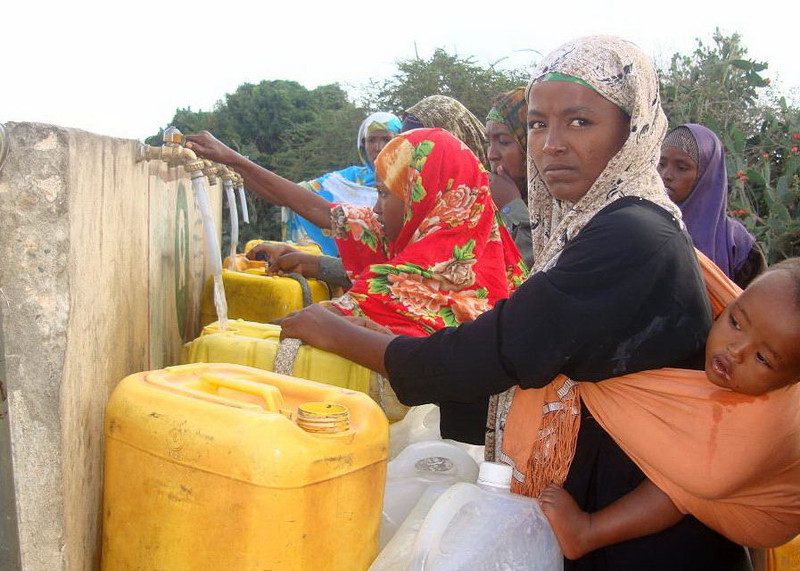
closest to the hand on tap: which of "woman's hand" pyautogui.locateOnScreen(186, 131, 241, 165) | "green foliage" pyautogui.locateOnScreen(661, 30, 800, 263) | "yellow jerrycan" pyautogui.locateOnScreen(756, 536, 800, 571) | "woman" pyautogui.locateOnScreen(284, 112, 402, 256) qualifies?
"woman's hand" pyautogui.locateOnScreen(186, 131, 241, 165)

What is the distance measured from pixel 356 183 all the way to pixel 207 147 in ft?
12.7

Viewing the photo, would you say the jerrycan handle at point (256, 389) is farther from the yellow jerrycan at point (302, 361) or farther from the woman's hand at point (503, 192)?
the woman's hand at point (503, 192)

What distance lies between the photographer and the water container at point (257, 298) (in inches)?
121

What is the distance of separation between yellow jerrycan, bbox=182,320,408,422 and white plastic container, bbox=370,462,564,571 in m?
0.56

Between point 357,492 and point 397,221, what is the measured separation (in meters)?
1.50

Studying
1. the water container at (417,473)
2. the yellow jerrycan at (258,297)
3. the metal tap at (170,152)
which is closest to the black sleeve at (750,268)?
the yellow jerrycan at (258,297)

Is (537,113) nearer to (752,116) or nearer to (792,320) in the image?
(792,320)

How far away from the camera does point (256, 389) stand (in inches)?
59.9

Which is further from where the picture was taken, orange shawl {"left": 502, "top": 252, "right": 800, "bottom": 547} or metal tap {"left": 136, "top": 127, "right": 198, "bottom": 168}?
metal tap {"left": 136, "top": 127, "right": 198, "bottom": 168}

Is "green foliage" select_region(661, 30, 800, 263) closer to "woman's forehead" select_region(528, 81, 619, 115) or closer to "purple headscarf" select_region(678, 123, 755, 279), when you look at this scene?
"purple headscarf" select_region(678, 123, 755, 279)

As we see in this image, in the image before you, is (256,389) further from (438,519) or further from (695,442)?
(695,442)

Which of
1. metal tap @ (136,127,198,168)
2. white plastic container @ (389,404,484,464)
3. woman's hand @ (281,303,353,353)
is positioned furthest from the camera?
white plastic container @ (389,404,484,464)

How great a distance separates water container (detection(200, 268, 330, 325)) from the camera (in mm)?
3072

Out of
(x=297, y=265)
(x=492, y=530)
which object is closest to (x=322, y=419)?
(x=492, y=530)
